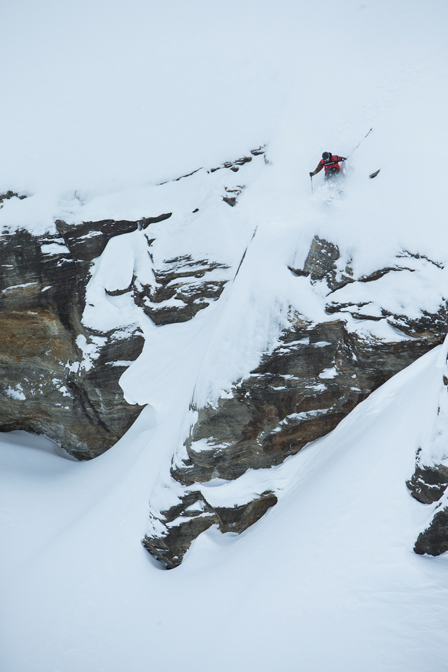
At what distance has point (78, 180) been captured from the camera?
10.2 metres

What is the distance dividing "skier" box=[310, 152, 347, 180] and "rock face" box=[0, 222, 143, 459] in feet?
16.1

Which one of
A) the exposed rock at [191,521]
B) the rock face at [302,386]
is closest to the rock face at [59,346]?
the exposed rock at [191,521]

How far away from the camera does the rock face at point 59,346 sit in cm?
1020

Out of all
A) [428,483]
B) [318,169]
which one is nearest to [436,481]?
[428,483]

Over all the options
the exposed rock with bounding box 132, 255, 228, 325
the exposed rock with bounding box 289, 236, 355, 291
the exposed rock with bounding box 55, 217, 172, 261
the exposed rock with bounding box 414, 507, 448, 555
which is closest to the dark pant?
the exposed rock with bounding box 289, 236, 355, 291

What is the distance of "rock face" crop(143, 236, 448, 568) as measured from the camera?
7574 mm

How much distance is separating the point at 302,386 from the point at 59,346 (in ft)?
23.0

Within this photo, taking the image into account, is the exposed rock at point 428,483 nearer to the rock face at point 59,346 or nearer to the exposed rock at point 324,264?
the exposed rock at point 324,264

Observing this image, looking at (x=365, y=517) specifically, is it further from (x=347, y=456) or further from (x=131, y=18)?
(x=131, y=18)

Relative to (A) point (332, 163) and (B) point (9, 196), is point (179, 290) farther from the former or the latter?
(B) point (9, 196)

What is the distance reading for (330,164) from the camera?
8102 millimetres

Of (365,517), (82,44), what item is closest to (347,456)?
(365,517)

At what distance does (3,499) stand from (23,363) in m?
3.83

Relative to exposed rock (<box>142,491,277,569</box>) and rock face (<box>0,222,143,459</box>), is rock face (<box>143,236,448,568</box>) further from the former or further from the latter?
rock face (<box>0,222,143,459</box>)
